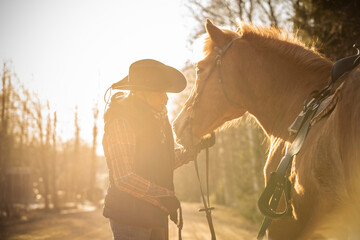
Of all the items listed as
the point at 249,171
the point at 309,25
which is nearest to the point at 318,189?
the point at 309,25

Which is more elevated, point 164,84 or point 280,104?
point 164,84

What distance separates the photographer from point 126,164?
7.92 ft

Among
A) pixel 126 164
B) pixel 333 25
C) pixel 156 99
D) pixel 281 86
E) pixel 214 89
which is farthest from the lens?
pixel 333 25

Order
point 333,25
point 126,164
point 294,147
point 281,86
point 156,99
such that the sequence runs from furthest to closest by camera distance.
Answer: point 333,25, point 156,99, point 281,86, point 126,164, point 294,147

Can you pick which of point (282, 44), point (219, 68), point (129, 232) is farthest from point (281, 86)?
point (129, 232)

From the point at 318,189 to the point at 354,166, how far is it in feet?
1.15

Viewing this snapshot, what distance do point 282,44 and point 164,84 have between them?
103 cm

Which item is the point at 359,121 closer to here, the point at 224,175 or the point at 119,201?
the point at 119,201

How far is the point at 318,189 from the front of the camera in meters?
1.78

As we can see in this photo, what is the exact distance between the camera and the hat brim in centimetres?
273

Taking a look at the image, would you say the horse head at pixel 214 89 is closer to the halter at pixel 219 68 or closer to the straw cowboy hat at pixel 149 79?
the halter at pixel 219 68

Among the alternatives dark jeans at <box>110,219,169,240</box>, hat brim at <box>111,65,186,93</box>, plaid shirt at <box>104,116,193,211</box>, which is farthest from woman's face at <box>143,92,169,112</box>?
dark jeans at <box>110,219,169,240</box>

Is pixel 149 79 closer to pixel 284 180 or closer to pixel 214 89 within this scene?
pixel 214 89

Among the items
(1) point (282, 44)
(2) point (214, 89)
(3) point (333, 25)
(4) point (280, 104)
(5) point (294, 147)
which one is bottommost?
(5) point (294, 147)
